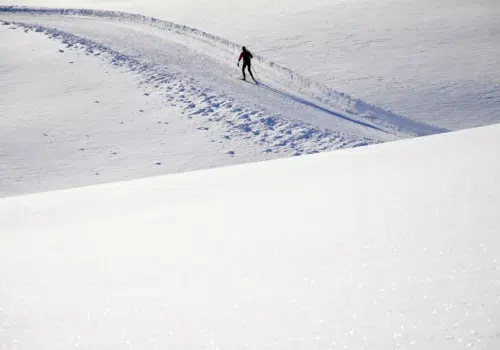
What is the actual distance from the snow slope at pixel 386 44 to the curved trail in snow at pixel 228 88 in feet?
2.49

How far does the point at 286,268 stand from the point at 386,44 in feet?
63.5

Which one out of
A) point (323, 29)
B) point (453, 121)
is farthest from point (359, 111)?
point (323, 29)

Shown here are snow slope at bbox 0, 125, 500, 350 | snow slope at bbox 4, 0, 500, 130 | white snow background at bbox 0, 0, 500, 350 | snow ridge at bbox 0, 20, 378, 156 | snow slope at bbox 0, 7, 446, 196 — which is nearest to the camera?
snow slope at bbox 0, 125, 500, 350

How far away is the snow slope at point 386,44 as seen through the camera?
16391mm

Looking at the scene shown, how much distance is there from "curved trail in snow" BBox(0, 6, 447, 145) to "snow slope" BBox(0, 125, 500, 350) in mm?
9441

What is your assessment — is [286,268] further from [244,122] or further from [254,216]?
[244,122]

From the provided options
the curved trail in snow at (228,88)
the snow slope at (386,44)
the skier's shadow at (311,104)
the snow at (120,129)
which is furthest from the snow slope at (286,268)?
the snow slope at (386,44)

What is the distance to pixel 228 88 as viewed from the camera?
57.2 feet

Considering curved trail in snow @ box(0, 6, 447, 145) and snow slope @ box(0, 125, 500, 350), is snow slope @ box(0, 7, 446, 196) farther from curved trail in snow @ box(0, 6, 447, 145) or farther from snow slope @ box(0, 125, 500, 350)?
snow slope @ box(0, 125, 500, 350)

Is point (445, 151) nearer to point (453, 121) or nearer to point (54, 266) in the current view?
point (54, 266)

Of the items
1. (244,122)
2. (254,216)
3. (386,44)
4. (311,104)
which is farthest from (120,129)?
(254,216)

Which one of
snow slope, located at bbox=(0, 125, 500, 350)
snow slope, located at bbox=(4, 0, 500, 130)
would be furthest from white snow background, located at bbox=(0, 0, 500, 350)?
snow slope, located at bbox=(4, 0, 500, 130)

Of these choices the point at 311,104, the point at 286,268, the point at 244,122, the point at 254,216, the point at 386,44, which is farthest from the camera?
the point at 386,44

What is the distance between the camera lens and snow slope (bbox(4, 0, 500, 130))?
1639cm
